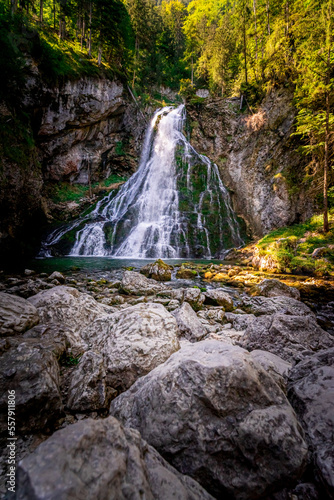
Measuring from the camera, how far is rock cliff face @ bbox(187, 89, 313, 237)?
15.6 m

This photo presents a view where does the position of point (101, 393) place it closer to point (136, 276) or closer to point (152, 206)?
point (136, 276)

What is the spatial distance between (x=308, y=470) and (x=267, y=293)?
5739 millimetres

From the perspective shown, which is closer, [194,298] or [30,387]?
[30,387]

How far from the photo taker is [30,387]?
173cm

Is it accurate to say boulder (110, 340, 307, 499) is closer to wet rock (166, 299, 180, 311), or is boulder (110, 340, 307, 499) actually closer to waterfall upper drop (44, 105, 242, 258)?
wet rock (166, 299, 180, 311)

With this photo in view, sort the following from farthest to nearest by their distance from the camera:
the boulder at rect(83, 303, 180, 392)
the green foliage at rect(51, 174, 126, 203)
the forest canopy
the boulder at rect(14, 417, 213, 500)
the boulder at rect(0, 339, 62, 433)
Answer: the green foliage at rect(51, 174, 126, 203) < the forest canopy < the boulder at rect(83, 303, 180, 392) < the boulder at rect(0, 339, 62, 433) < the boulder at rect(14, 417, 213, 500)

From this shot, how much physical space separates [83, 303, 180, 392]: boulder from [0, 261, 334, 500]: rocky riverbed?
0.04ft

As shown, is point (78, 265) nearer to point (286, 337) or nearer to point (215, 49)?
point (286, 337)

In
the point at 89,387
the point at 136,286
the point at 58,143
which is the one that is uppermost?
the point at 58,143

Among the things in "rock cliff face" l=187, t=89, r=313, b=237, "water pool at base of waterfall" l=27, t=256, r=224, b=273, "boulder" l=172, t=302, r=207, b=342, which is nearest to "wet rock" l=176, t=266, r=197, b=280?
"water pool at base of waterfall" l=27, t=256, r=224, b=273

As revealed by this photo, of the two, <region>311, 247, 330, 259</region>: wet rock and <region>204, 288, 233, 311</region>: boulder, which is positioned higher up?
<region>311, 247, 330, 259</region>: wet rock

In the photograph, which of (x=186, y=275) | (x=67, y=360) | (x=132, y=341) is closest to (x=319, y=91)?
(x=186, y=275)

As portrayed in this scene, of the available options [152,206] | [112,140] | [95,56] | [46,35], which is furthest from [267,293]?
[95,56]

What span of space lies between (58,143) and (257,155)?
60.4 feet
